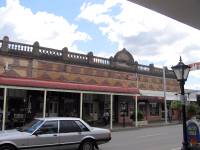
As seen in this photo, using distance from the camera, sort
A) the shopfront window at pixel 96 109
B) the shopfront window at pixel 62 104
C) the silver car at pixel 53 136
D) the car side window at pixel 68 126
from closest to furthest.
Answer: the silver car at pixel 53 136
the car side window at pixel 68 126
the shopfront window at pixel 62 104
the shopfront window at pixel 96 109

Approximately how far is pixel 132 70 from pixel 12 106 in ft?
61.3

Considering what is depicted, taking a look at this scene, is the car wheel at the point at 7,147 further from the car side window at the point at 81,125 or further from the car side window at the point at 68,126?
the car side window at the point at 81,125

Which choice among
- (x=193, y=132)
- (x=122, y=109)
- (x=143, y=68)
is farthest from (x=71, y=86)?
(x=193, y=132)

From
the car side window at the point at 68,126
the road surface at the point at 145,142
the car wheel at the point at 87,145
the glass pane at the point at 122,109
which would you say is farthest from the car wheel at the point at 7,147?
the glass pane at the point at 122,109

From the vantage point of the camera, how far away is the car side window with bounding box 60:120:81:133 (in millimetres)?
13672

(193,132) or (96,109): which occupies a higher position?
(96,109)

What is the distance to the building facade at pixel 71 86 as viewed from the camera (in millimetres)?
30062

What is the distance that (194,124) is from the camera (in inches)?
391

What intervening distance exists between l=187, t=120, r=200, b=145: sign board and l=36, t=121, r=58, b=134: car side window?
18.0 feet

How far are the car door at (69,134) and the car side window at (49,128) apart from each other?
0.72 feet

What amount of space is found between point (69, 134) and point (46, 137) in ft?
3.47

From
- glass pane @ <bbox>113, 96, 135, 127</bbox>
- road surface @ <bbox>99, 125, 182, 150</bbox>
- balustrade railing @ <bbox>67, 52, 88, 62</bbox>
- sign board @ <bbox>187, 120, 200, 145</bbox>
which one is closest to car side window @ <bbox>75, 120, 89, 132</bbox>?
road surface @ <bbox>99, 125, 182, 150</bbox>

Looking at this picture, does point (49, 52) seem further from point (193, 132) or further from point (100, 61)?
point (193, 132)

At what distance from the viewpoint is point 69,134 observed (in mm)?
13680
